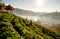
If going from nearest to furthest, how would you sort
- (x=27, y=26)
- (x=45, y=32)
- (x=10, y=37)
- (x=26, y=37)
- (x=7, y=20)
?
(x=10, y=37) → (x=26, y=37) → (x=7, y=20) → (x=27, y=26) → (x=45, y=32)

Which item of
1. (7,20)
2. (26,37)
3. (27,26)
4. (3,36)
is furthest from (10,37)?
(27,26)

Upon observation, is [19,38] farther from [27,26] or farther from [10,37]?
[27,26]

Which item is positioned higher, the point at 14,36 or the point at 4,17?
the point at 4,17

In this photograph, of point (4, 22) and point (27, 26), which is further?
point (27, 26)

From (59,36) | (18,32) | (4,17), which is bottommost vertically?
(59,36)

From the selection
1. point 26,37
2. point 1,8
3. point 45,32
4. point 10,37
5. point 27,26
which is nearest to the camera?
point 10,37

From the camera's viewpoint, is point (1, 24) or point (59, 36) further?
point (59, 36)

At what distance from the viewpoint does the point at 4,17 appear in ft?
278

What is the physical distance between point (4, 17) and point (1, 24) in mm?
9594

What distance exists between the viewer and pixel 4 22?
257ft

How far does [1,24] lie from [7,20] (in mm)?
7459

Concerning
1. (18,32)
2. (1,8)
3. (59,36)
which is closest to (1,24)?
(18,32)

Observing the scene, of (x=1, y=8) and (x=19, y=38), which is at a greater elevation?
(x=1, y=8)

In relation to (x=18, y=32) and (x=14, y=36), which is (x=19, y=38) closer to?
(x=14, y=36)
